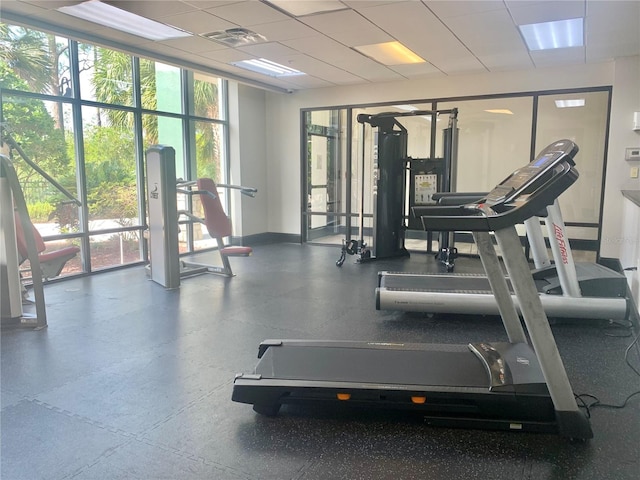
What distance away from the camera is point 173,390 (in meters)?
2.88

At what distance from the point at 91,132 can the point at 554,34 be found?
5585mm

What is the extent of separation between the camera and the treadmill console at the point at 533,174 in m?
2.15

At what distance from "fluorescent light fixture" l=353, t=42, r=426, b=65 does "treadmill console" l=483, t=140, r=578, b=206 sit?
3.56 metres

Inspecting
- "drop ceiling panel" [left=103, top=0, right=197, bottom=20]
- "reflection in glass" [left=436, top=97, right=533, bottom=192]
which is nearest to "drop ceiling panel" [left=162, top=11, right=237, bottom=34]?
"drop ceiling panel" [left=103, top=0, right=197, bottom=20]

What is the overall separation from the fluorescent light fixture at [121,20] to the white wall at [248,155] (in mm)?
2954

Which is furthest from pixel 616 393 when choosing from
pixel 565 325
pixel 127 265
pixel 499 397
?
pixel 127 265

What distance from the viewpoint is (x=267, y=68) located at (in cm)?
687

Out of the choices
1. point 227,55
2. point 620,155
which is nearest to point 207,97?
point 227,55

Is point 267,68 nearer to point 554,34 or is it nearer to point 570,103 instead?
point 554,34

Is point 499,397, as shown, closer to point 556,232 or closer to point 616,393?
point 616,393

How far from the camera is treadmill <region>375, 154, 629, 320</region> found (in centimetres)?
390

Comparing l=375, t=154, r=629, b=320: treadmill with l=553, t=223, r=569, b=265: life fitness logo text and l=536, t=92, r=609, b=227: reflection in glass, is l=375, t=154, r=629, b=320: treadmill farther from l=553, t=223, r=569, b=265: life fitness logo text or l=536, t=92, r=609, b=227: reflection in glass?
l=536, t=92, r=609, b=227: reflection in glass

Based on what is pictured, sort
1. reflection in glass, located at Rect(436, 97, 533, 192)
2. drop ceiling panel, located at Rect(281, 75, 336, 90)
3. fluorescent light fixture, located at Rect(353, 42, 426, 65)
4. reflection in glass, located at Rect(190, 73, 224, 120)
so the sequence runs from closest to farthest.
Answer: fluorescent light fixture, located at Rect(353, 42, 426, 65), reflection in glass, located at Rect(436, 97, 533, 192), drop ceiling panel, located at Rect(281, 75, 336, 90), reflection in glass, located at Rect(190, 73, 224, 120)

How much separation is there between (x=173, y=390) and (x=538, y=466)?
2017mm
